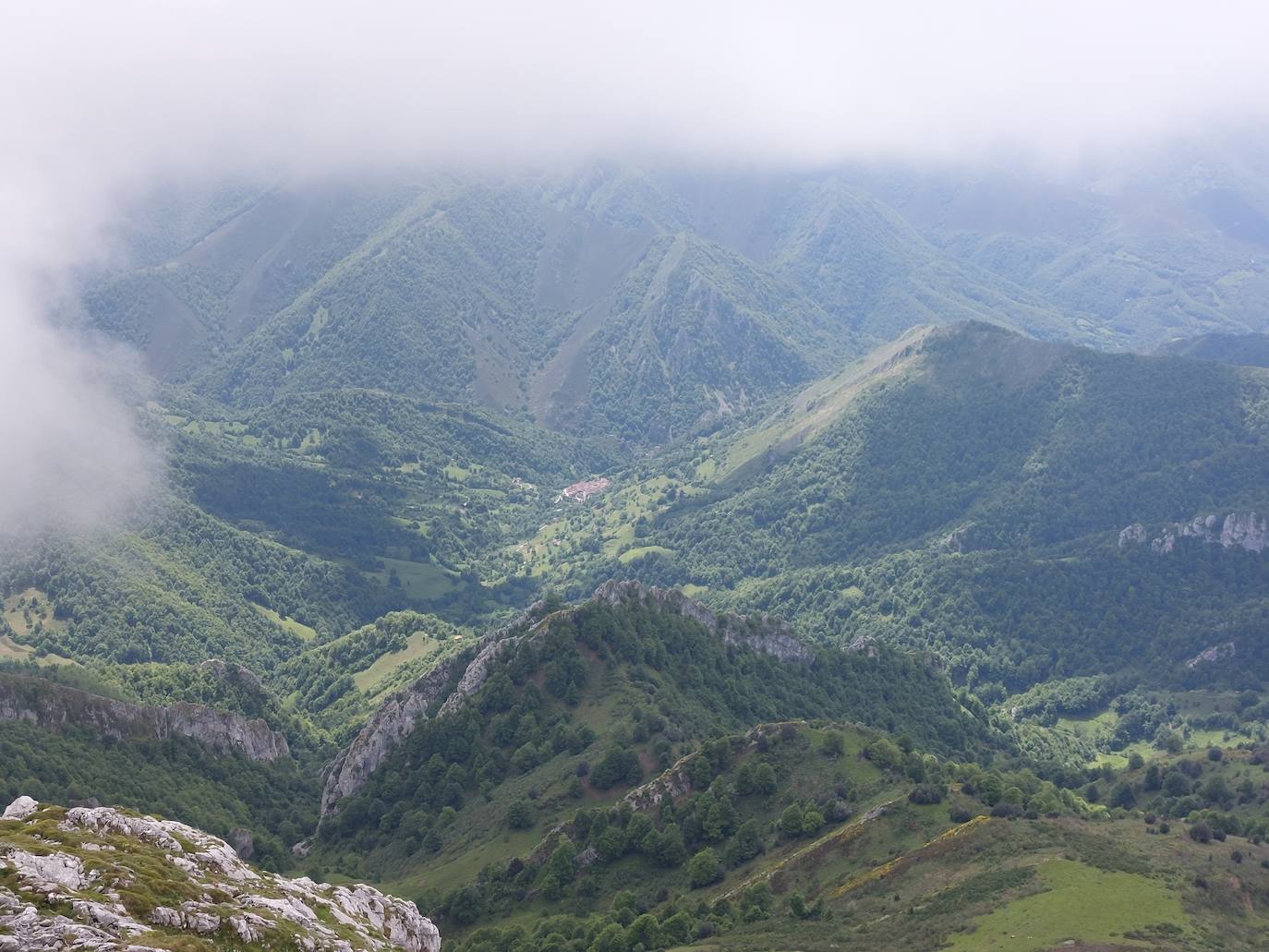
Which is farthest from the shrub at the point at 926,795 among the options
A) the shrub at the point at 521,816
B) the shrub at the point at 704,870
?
the shrub at the point at 521,816

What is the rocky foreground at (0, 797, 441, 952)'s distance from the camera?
7850cm

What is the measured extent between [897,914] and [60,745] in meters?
133

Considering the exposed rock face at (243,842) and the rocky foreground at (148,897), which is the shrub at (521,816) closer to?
the exposed rock face at (243,842)

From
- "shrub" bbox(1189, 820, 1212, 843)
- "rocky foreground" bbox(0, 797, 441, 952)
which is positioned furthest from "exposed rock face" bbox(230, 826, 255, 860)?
"shrub" bbox(1189, 820, 1212, 843)

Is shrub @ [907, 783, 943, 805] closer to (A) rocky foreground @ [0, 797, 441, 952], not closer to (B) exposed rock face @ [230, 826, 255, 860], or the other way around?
(A) rocky foreground @ [0, 797, 441, 952]

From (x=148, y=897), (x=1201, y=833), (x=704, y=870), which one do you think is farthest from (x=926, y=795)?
(x=148, y=897)

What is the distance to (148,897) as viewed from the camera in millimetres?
86938

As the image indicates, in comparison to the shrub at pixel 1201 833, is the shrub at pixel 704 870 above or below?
above

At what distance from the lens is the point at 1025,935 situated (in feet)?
363

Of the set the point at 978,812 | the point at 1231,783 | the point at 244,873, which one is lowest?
the point at 1231,783

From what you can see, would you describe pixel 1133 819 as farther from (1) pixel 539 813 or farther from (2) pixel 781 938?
(1) pixel 539 813

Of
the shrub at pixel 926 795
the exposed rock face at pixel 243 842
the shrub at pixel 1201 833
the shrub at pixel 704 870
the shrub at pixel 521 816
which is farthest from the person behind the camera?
the exposed rock face at pixel 243 842

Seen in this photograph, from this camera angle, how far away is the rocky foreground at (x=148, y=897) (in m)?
78.5

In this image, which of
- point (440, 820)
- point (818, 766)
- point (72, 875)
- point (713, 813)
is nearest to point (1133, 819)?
point (818, 766)
